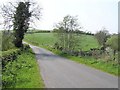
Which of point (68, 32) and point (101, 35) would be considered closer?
point (68, 32)

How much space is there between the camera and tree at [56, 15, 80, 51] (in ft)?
231

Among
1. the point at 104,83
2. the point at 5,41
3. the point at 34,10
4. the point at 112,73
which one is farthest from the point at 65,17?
the point at 104,83

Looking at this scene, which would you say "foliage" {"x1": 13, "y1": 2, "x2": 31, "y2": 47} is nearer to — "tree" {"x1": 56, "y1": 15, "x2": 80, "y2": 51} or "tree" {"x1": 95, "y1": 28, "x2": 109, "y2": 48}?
"tree" {"x1": 56, "y1": 15, "x2": 80, "y2": 51}

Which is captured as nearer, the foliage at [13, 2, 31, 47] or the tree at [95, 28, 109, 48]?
the foliage at [13, 2, 31, 47]

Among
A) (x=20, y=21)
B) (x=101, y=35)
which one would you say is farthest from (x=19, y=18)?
(x=101, y=35)

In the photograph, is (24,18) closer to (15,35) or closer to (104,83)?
(15,35)

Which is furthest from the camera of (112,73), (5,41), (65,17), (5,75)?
(65,17)

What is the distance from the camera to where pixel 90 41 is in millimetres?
103000

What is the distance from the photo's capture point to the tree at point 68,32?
70312 mm

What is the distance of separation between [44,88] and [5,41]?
28874mm

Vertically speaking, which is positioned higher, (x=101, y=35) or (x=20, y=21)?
(x=20, y=21)

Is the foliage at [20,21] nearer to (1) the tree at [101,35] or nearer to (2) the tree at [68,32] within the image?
(2) the tree at [68,32]

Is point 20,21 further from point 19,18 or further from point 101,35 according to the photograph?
point 101,35

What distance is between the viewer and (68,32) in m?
71.4
